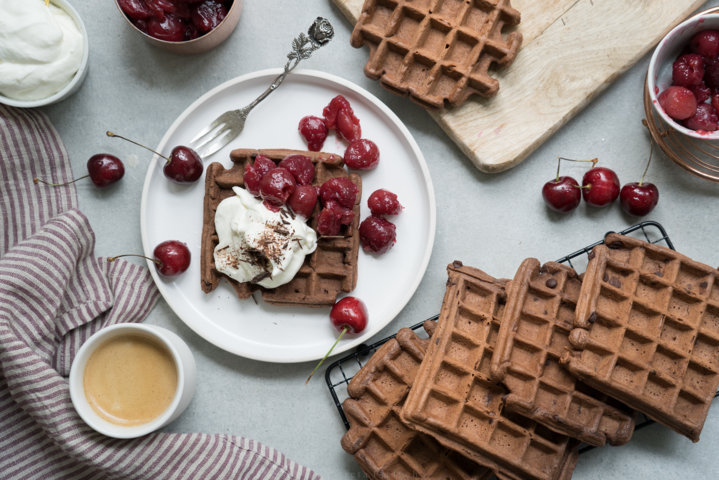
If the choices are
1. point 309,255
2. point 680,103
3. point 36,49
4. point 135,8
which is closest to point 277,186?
point 309,255

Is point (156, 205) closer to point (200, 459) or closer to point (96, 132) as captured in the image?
point (96, 132)

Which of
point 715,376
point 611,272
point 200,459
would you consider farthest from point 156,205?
point 715,376

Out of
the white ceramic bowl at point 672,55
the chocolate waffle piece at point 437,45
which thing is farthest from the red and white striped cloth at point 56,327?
the white ceramic bowl at point 672,55

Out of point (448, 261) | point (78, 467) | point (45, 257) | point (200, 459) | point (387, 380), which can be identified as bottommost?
point (78, 467)

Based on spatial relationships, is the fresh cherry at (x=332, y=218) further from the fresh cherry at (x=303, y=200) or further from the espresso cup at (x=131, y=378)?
the espresso cup at (x=131, y=378)

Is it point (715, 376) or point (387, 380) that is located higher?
point (715, 376)

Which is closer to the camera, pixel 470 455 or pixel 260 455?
pixel 470 455
